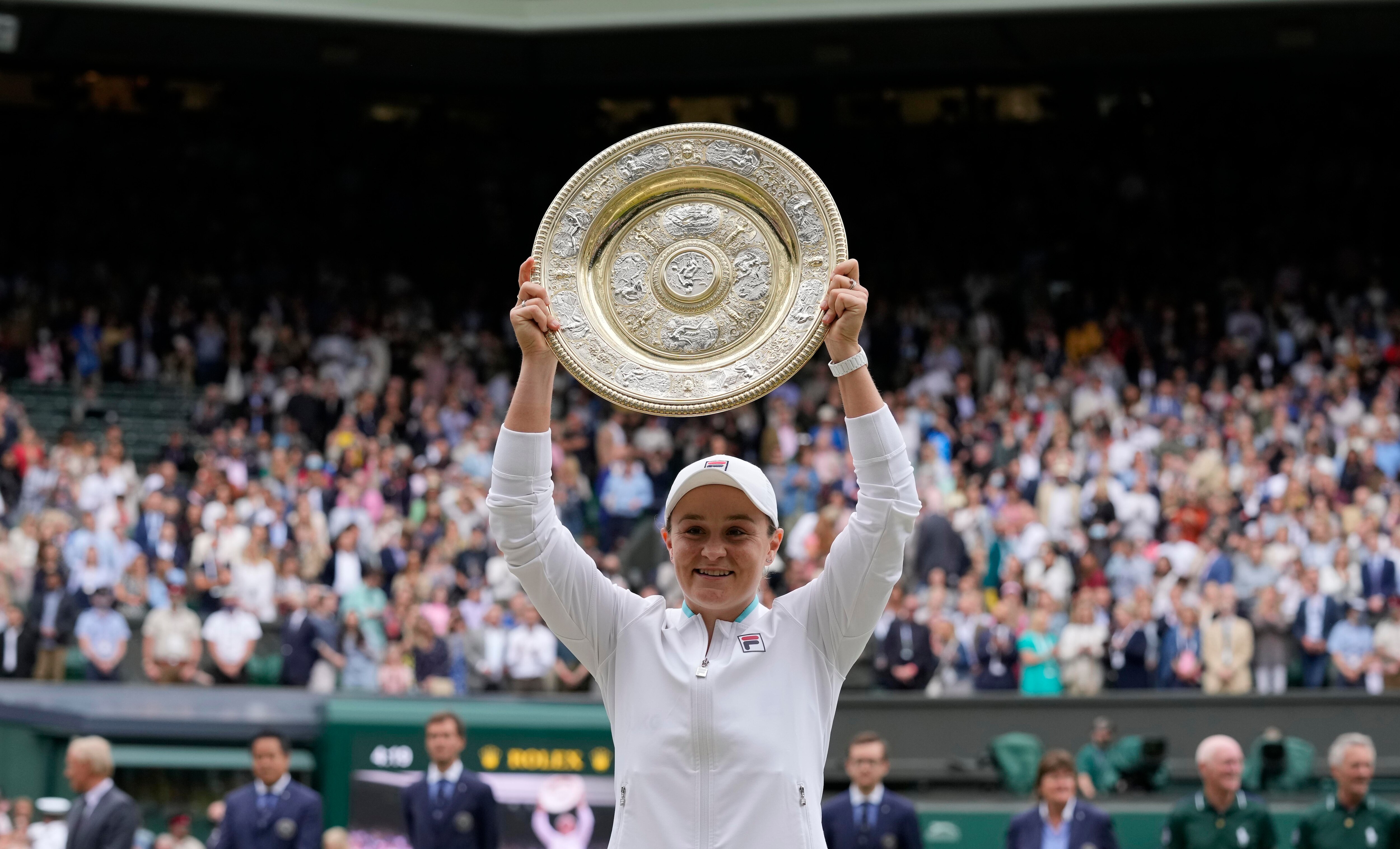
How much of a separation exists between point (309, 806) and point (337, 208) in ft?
63.9

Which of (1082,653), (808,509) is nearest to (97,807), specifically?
(1082,653)

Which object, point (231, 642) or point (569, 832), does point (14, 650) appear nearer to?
point (231, 642)

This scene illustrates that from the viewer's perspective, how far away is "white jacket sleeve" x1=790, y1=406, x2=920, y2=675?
3.48 m

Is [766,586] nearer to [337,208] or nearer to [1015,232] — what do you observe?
[1015,232]

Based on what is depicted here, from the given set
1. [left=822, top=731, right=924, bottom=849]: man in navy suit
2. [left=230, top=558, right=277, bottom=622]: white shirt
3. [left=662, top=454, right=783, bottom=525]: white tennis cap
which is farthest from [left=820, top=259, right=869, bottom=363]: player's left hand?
[left=230, top=558, right=277, bottom=622]: white shirt

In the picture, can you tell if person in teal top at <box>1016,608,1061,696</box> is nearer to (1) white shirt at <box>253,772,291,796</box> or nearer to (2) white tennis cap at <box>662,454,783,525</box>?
(1) white shirt at <box>253,772,291,796</box>

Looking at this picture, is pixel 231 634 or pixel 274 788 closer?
pixel 274 788

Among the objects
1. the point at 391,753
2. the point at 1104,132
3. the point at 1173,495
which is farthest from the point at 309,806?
the point at 1104,132

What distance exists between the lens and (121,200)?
2642 centimetres

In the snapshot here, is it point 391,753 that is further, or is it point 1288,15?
point 1288,15

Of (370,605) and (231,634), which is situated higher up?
(370,605)

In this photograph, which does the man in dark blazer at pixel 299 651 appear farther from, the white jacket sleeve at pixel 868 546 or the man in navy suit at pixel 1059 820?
the white jacket sleeve at pixel 868 546

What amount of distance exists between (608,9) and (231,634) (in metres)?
10.9

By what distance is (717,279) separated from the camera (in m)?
4.12
